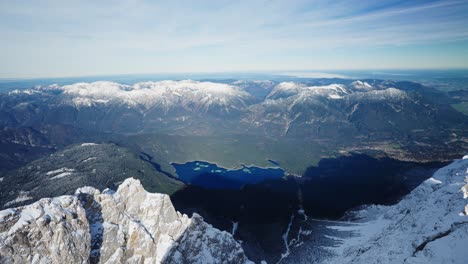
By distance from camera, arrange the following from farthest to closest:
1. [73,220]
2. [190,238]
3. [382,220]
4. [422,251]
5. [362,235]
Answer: [382,220] < [362,235] < [190,238] < [422,251] < [73,220]

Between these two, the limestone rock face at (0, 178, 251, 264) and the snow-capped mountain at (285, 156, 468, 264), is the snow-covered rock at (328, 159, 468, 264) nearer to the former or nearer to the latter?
the snow-capped mountain at (285, 156, 468, 264)

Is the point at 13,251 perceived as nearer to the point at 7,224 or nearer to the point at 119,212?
the point at 7,224

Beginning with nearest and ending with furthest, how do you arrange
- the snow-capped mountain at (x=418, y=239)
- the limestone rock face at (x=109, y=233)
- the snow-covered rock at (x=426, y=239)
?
the limestone rock face at (x=109, y=233) < the snow-covered rock at (x=426, y=239) < the snow-capped mountain at (x=418, y=239)

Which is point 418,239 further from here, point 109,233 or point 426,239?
point 109,233

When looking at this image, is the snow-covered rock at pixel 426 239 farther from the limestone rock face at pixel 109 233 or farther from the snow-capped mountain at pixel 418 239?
the limestone rock face at pixel 109 233

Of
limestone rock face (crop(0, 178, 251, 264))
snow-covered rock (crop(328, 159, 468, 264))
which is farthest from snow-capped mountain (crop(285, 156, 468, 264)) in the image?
limestone rock face (crop(0, 178, 251, 264))

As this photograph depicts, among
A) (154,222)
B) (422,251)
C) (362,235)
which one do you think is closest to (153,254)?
(154,222)

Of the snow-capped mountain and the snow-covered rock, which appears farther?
the snow-capped mountain

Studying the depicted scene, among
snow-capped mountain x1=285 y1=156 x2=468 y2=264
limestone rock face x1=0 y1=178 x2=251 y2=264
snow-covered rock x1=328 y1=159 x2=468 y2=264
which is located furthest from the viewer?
snow-capped mountain x1=285 y1=156 x2=468 y2=264

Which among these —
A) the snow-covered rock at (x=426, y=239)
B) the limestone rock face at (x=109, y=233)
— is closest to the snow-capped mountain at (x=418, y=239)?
the snow-covered rock at (x=426, y=239)
